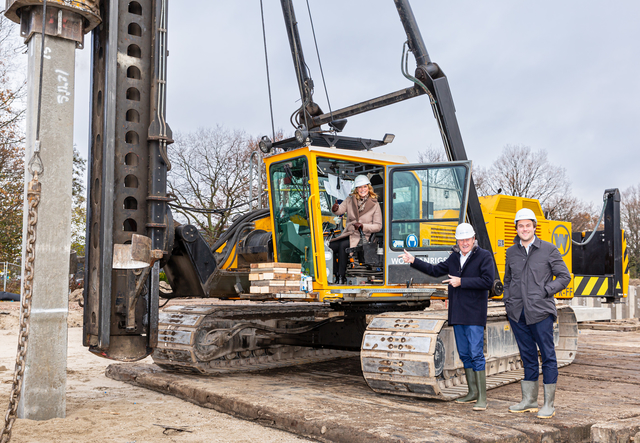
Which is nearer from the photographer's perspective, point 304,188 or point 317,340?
point 304,188

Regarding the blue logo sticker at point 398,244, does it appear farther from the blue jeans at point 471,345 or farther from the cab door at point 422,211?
the blue jeans at point 471,345

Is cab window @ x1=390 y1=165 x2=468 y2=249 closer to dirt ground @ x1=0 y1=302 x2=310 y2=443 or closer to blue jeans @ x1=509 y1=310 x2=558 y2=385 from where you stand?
blue jeans @ x1=509 y1=310 x2=558 y2=385

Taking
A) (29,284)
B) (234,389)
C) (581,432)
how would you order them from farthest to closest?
1. (234,389)
2. (581,432)
3. (29,284)

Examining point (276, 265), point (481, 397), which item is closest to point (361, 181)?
point (276, 265)

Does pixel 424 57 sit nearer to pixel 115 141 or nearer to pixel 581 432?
pixel 115 141

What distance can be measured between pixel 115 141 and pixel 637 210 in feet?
166

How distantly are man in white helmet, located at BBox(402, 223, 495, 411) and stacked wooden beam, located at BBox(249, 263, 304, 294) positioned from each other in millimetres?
1732

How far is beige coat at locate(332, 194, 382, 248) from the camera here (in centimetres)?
758

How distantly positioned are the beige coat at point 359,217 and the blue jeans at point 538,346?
236 centimetres

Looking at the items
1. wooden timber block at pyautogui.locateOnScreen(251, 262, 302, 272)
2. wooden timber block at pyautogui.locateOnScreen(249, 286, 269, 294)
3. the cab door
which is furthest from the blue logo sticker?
wooden timber block at pyautogui.locateOnScreen(249, 286, 269, 294)

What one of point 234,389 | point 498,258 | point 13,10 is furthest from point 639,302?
point 13,10

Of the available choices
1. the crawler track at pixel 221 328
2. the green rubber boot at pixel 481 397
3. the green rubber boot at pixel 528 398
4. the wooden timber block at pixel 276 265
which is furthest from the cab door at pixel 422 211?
the green rubber boot at pixel 528 398

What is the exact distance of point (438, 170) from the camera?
731 cm

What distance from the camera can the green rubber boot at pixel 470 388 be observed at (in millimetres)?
6184
